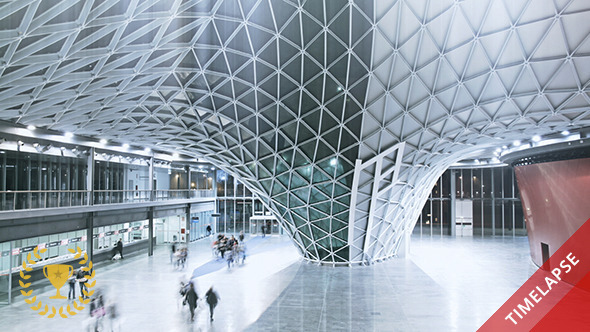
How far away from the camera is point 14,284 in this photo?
79.7ft

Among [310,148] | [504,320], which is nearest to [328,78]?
[310,148]

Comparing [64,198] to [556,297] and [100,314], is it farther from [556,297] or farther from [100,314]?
[556,297]

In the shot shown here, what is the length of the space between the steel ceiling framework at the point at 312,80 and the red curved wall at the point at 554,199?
3.07 metres

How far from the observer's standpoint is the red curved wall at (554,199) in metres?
22.8

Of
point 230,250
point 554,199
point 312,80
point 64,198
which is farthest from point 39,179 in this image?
point 554,199

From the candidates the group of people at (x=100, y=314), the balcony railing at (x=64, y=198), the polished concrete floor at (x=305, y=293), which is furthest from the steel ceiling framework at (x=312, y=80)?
the group of people at (x=100, y=314)

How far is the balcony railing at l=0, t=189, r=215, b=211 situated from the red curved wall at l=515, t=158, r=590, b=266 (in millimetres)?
33411

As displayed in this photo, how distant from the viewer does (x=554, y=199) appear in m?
26.0

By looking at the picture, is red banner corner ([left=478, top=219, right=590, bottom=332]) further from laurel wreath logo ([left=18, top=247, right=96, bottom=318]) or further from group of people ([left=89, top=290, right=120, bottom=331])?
laurel wreath logo ([left=18, top=247, right=96, bottom=318])

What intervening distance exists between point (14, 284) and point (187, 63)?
18.5 metres

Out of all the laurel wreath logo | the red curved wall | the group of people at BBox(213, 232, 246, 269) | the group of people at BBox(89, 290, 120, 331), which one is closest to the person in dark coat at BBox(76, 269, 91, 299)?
the laurel wreath logo

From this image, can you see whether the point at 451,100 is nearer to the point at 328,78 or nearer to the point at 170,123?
the point at 328,78

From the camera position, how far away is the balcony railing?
22.9 m

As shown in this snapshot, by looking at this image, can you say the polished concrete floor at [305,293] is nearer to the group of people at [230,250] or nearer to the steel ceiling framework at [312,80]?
the group of people at [230,250]
